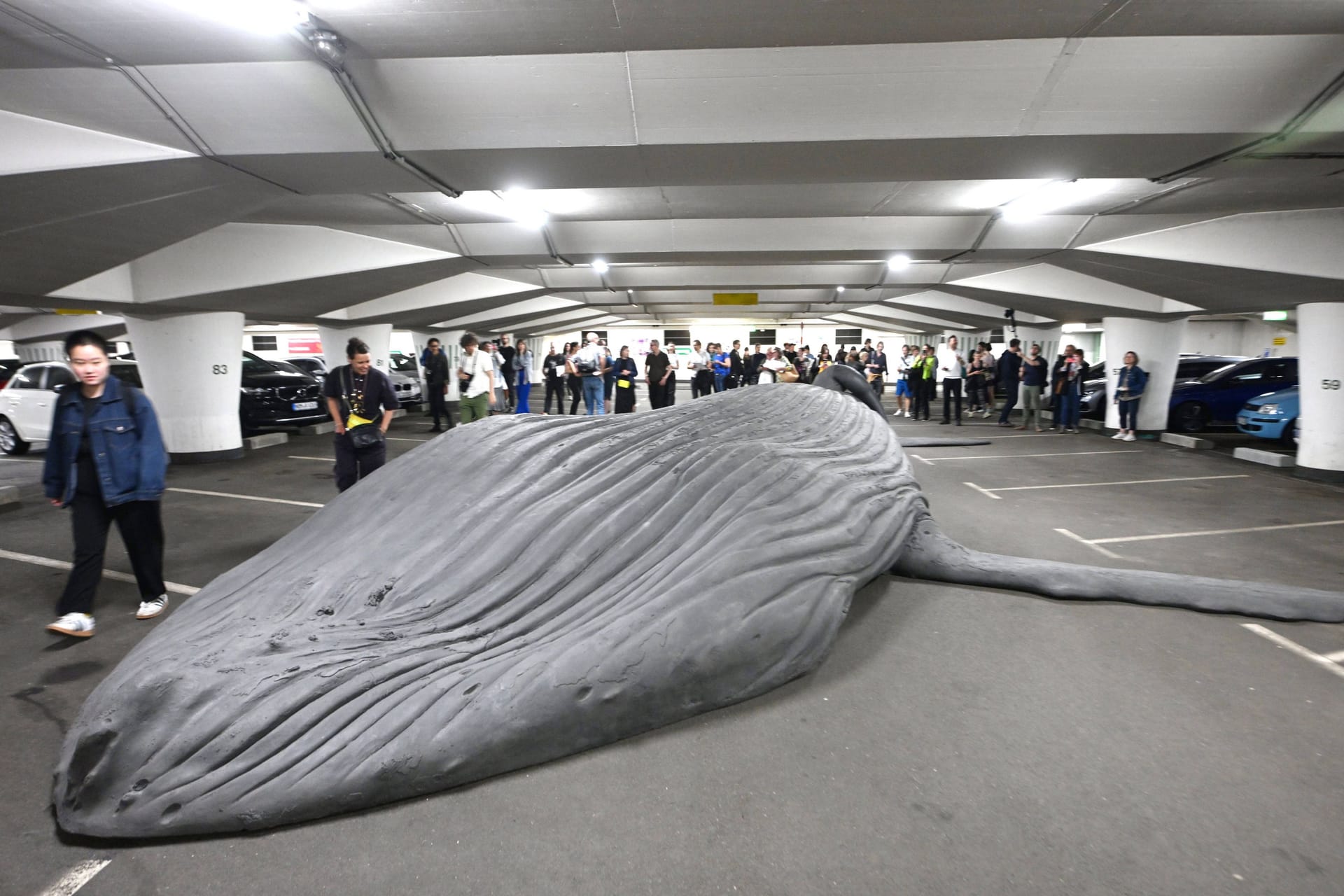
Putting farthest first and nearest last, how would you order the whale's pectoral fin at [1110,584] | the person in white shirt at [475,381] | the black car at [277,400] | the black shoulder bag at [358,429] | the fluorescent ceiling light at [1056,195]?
the black car at [277,400] < the person in white shirt at [475,381] < the fluorescent ceiling light at [1056,195] < the black shoulder bag at [358,429] < the whale's pectoral fin at [1110,584]

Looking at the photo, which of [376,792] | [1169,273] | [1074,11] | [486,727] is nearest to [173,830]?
[376,792]

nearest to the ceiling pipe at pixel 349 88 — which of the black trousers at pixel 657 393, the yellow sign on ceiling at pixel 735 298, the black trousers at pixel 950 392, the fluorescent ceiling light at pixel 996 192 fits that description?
the fluorescent ceiling light at pixel 996 192

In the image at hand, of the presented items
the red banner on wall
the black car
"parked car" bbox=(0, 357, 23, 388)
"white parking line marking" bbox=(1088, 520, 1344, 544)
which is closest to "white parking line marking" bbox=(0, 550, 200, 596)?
the black car

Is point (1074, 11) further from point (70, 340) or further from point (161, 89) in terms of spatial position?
point (70, 340)

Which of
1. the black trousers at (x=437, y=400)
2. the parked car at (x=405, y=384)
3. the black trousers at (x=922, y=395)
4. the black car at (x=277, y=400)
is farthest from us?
the parked car at (x=405, y=384)

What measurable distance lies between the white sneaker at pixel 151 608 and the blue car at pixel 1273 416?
1412cm

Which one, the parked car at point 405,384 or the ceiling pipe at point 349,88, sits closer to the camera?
the ceiling pipe at point 349,88

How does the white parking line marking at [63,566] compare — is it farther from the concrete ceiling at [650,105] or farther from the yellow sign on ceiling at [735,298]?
the yellow sign on ceiling at [735,298]

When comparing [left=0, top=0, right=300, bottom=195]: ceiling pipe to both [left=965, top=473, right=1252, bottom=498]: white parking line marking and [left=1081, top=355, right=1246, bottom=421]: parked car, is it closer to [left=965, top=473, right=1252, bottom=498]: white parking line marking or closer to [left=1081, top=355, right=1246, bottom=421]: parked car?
[left=965, top=473, right=1252, bottom=498]: white parking line marking

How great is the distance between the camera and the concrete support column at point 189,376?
29.6 ft

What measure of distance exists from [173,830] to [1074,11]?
17.1 ft

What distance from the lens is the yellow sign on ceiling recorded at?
53.7ft

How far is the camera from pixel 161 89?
3945 millimetres

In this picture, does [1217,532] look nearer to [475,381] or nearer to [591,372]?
[475,381]
